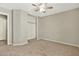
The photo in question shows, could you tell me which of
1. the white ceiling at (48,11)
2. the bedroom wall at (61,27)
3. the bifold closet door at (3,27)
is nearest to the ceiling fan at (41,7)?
the white ceiling at (48,11)

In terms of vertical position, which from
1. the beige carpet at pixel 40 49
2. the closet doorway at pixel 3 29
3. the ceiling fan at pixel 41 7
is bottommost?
the beige carpet at pixel 40 49

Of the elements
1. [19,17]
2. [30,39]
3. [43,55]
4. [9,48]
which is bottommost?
[43,55]

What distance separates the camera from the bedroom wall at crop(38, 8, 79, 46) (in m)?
1.73

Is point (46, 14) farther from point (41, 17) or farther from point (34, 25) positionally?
point (34, 25)

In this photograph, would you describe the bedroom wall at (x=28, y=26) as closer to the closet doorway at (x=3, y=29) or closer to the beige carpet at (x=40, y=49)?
the beige carpet at (x=40, y=49)

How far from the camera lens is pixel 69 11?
5.58 feet

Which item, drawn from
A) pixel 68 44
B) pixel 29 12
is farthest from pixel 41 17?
pixel 68 44

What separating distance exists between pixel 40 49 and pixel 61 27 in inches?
19.7

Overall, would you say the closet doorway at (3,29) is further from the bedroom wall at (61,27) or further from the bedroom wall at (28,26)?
the bedroom wall at (61,27)

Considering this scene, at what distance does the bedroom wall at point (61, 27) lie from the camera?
1.73m

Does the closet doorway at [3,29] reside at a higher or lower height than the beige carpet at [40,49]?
higher

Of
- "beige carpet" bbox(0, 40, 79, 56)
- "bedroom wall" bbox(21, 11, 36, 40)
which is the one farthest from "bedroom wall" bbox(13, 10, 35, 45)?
"beige carpet" bbox(0, 40, 79, 56)

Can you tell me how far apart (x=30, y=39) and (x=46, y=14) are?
1.59 feet

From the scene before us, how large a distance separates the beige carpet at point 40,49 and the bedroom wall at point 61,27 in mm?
94
